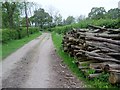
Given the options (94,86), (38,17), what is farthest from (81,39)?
(38,17)

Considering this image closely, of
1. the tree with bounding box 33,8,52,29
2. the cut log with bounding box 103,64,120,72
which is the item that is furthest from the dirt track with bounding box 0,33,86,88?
the tree with bounding box 33,8,52,29

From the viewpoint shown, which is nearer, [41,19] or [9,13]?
[9,13]

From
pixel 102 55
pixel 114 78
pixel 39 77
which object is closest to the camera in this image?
pixel 114 78

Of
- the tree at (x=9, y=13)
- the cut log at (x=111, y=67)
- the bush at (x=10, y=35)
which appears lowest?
the bush at (x=10, y=35)

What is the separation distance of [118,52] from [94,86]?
2.00 m

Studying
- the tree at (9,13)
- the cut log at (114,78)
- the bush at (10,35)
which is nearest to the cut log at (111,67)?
the cut log at (114,78)

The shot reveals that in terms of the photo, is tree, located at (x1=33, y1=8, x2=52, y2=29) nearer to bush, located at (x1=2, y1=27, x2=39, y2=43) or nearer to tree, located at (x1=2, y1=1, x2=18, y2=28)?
tree, located at (x1=2, y1=1, x2=18, y2=28)

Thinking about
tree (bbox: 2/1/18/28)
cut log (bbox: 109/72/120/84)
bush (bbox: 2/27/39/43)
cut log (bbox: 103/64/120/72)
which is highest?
tree (bbox: 2/1/18/28)

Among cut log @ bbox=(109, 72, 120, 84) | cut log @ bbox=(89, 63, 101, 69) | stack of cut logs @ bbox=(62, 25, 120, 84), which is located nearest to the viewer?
cut log @ bbox=(109, 72, 120, 84)

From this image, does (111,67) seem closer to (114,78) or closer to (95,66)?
(114,78)

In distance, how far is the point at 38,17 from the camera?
10425 cm

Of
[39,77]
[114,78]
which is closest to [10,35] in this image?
[39,77]

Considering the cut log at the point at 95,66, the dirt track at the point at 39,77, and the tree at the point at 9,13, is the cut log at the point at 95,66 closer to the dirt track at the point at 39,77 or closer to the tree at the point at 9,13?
the dirt track at the point at 39,77

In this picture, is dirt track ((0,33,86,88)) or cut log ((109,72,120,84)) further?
dirt track ((0,33,86,88))
